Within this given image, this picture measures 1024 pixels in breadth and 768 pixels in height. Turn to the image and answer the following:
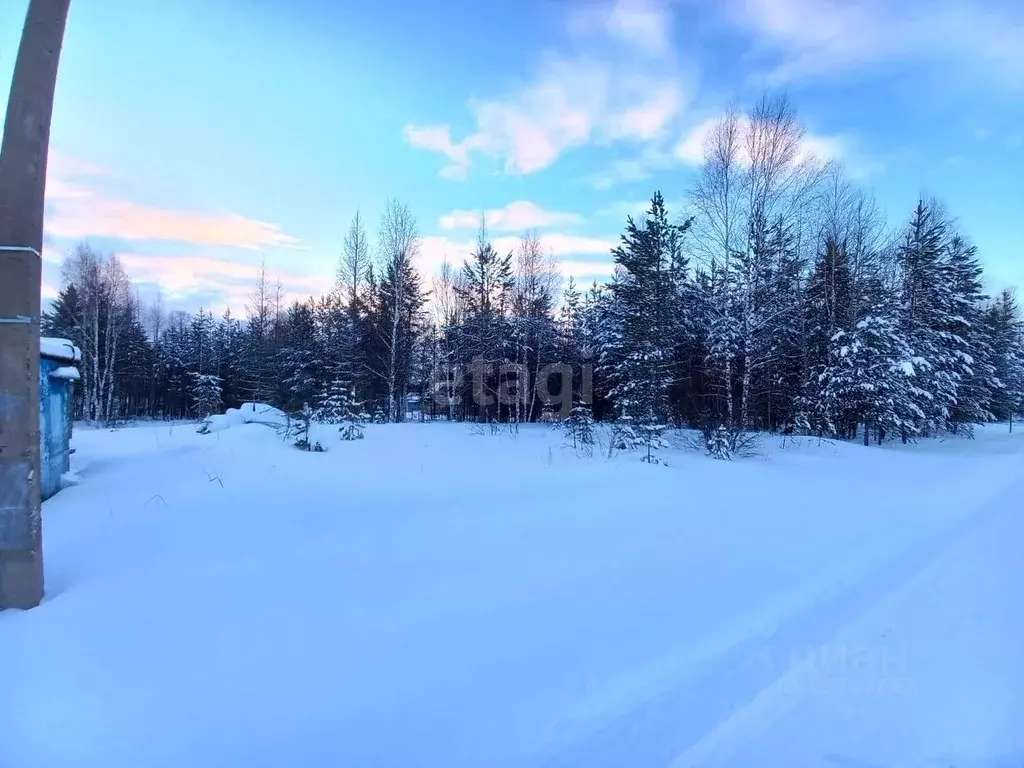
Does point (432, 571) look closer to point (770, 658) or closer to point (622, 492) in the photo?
point (770, 658)

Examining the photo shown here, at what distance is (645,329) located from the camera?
534 inches

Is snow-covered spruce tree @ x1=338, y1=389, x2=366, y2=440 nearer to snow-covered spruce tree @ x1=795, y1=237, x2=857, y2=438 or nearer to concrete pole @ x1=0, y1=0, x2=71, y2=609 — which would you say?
concrete pole @ x1=0, y1=0, x2=71, y2=609

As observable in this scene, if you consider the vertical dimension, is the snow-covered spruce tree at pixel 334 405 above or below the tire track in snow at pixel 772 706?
above

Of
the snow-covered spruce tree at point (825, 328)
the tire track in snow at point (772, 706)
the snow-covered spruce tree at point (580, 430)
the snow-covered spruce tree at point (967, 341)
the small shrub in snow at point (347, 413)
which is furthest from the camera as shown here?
the snow-covered spruce tree at point (967, 341)

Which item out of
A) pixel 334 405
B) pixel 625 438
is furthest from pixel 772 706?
pixel 334 405

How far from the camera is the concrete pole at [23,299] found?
2.98 m

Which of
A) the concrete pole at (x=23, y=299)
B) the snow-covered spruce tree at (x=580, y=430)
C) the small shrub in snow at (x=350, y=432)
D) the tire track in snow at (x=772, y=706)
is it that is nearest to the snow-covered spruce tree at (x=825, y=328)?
the snow-covered spruce tree at (x=580, y=430)

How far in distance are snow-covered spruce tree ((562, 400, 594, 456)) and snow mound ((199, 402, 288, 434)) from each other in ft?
20.5

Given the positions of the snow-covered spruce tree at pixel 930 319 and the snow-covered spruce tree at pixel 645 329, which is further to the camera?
the snow-covered spruce tree at pixel 930 319

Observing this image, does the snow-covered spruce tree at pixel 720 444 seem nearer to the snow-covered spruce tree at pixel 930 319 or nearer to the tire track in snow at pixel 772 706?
the tire track in snow at pixel 772 706

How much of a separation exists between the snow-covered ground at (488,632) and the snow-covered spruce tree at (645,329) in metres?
5.48

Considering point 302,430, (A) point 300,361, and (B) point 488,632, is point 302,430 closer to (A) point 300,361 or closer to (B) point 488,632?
(B) point 488,632

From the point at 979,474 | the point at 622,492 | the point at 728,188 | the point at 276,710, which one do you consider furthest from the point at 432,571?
the point at 728,188

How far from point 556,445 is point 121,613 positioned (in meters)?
9.51
